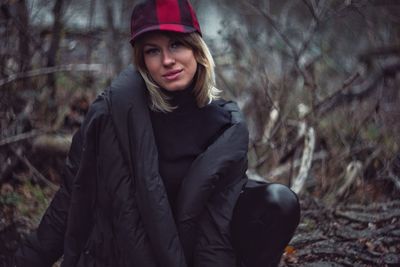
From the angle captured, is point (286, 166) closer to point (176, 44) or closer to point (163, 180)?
point (163, 180)

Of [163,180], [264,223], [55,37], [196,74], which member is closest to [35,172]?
[55,37]

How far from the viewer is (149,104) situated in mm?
2283

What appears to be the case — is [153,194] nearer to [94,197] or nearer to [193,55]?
[94,197]

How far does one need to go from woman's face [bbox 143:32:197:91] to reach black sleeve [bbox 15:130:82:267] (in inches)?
18.2

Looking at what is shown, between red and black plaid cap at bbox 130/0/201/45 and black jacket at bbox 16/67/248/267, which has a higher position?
red and black plaid cap at bbox 130/0/201/45

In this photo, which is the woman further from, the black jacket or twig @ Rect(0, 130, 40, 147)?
twig @ Rect(0, 130, 40, 147)

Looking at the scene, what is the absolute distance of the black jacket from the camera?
6.95 ft

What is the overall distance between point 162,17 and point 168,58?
0.18m

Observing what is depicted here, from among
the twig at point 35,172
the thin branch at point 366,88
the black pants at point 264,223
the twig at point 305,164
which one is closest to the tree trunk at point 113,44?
the twig at point 35,172

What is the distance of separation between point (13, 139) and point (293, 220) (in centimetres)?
250

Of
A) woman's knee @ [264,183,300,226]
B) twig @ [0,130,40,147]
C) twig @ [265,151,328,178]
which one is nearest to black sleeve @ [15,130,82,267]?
woman's knee @ [264,183,300,226]

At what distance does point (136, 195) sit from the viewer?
2.14m

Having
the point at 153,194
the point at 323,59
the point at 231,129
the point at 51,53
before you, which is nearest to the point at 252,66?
the point at 323,59

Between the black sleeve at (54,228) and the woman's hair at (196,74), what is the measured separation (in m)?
0.40
